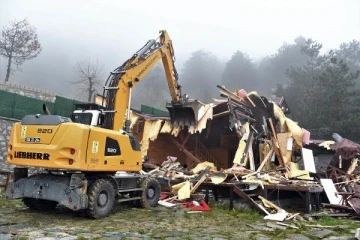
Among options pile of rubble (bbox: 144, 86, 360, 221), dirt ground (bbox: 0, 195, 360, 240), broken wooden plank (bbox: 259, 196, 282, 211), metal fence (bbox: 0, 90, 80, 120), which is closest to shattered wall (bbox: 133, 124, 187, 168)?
pile of rubble (bbox: 144, 86, 360, 221)

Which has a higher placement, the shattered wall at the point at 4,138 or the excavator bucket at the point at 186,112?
the excavator bucket at the point at 186,112

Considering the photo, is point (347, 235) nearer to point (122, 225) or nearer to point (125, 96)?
point (122, 225)

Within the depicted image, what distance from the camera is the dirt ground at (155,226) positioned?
7.02 meters

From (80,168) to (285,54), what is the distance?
2871 inches

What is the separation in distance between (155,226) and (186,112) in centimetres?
917

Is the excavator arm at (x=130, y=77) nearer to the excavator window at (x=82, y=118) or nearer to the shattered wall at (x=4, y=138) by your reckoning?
the excavator window at (x=82, y=118)

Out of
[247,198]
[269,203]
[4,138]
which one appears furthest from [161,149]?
[269,203]

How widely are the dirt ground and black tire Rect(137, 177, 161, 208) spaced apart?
311mm

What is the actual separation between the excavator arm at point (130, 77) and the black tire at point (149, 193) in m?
1.67

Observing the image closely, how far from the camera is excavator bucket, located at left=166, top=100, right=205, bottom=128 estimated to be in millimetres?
16156


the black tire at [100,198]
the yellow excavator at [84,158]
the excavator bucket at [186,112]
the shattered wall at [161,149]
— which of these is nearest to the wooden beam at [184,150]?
the shattered wall at [161,149]

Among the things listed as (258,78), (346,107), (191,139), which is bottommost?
(191,139)

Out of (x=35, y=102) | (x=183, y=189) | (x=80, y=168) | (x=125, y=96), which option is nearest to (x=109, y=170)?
(x=80, y=168)

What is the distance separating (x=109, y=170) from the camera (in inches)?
351
